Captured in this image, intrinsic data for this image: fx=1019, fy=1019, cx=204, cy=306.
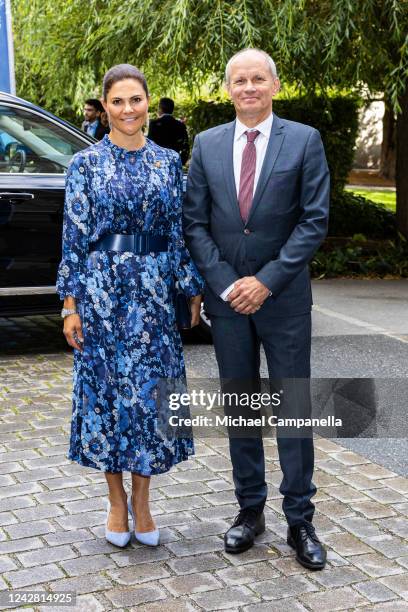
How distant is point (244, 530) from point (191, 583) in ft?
1.32

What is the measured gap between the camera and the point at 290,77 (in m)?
11.4

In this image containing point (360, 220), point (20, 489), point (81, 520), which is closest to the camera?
point (81, 520)

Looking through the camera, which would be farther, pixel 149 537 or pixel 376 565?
pixel 149 537

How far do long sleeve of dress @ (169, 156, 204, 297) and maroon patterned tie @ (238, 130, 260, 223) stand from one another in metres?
0.29

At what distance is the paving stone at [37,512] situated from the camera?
4.50 meters

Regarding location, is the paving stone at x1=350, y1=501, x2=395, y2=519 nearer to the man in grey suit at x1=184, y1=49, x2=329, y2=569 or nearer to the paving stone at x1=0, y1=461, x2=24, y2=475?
the man in grey suit at x1=184, y1=49, x2=329, y2=569

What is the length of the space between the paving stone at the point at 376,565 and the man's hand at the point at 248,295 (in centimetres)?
108

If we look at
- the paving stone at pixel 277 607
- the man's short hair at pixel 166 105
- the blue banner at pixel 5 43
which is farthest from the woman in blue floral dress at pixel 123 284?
the man's short hair at pixel 166 105

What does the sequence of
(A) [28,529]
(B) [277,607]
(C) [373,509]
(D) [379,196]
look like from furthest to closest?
(D) [379,196], (C) [373,509], (A) [28,529], (B) [277,607]

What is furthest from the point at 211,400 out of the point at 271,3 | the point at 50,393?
the point at 271,3

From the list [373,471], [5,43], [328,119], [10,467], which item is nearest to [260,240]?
[373,471]

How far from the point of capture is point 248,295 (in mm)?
3881

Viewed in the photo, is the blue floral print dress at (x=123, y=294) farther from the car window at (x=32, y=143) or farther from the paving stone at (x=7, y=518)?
the car window at (x=32, y=143)

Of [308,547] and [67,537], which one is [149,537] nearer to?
[67,537]
